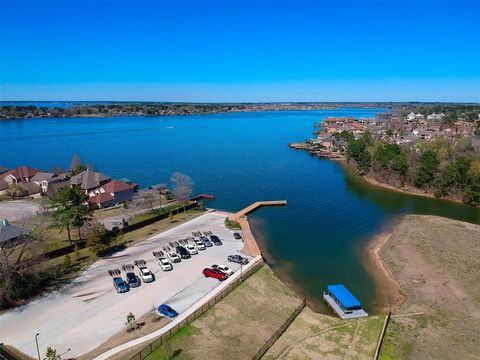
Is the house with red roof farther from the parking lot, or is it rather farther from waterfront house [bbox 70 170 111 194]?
the parking lot

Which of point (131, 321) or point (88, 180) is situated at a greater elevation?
point (88, 180)

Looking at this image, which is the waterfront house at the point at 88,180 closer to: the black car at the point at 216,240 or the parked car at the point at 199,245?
the parked car at the point at 199,245

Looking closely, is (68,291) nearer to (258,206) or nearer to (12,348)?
(12,348)

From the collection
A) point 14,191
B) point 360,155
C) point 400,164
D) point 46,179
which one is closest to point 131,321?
point 46,179

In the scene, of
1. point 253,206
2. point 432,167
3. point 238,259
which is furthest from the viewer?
point 432,167

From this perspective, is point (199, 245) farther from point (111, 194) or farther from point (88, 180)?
point (88, 180)

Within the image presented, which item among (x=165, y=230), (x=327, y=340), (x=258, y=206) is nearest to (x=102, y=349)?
(x=327, y=340)
